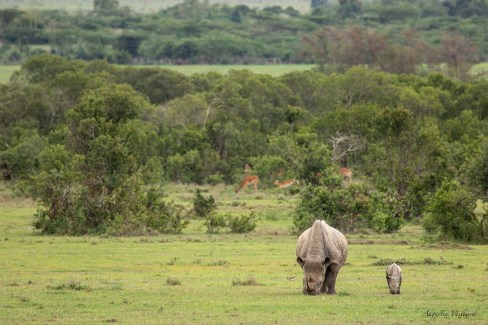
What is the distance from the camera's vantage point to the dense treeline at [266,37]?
106m

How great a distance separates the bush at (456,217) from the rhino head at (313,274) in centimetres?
1289

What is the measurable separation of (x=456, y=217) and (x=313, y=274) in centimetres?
1339

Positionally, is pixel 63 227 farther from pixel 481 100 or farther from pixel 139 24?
pixel 139 24

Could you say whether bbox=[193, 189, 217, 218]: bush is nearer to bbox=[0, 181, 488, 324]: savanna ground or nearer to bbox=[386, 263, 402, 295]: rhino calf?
bbox=[0, 181, 488, 324]: savanna ground

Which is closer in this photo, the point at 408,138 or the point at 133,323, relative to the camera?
the point at 133,323

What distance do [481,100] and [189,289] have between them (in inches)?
1703

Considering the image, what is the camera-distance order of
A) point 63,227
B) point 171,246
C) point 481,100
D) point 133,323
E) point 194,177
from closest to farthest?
1. point 133,323
2. point 171,246
3. point 63,227
4. point 194,177
5. point 481,100

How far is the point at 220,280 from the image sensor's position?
22812mm

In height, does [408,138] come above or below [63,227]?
above

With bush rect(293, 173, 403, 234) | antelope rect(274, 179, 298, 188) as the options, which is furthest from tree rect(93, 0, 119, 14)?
bush rect(293, 173, 403, 234)

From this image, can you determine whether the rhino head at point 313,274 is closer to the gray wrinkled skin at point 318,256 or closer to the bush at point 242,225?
the gray wrinkled skin at point 318,256

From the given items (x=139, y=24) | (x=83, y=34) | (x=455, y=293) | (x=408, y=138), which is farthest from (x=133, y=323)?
(x=139, y=24)

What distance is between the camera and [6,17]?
12606 centimetres

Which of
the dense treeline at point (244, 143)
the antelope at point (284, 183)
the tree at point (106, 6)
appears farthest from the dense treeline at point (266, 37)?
the antelope at point (284, 183)
